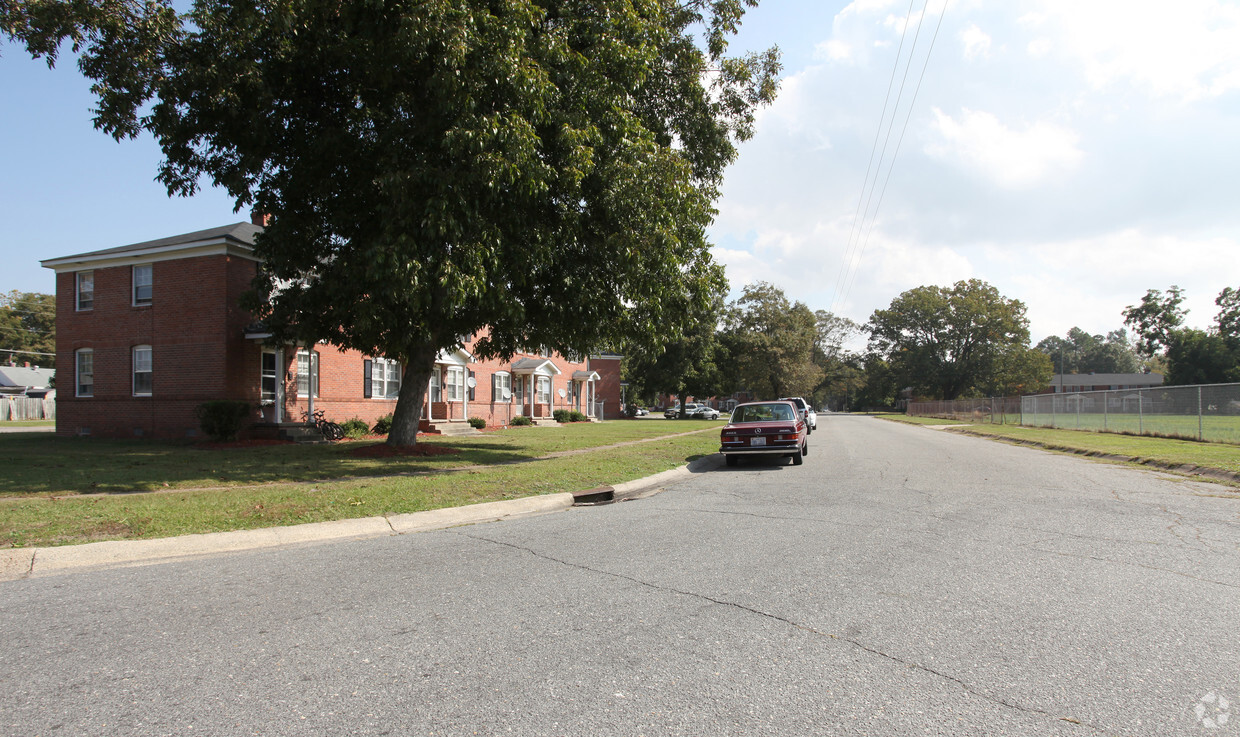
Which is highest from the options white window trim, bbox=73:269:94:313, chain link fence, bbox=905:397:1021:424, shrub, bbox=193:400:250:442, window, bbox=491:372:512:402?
white window trim, bbox=73:269:94:313

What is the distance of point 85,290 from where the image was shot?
23469 millimetres

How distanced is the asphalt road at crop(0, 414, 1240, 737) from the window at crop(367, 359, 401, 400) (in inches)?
771

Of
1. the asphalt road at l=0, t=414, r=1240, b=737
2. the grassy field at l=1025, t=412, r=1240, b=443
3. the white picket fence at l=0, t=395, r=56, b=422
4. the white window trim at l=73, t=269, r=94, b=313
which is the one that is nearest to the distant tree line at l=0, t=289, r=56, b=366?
the white picket fence at l=0, t=395, r=56, b=422

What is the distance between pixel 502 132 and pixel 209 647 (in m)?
9.34

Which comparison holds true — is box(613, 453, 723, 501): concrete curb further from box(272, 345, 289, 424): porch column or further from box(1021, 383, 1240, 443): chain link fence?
box(1021, 383, 1240, 443): chain link fence

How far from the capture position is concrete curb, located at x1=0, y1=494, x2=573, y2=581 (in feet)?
20.2

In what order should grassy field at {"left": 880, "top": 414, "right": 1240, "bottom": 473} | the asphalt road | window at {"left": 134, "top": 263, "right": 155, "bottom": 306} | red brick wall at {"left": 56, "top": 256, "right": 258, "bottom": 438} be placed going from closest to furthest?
the asphalt road → grassy field at {"left": 880, "top": 414, "right": 1240, "bottom": 473} → red brick wall at {"left": 56, "top": 256, "right": 258, "bottom": 438} → window at {"left": 134, "top": 263, "right": 155, "bottom": 306}

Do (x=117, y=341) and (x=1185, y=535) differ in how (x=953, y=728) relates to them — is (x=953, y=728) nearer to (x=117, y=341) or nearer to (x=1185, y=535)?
(x=1185, y=535)

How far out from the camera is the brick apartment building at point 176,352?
2106cm

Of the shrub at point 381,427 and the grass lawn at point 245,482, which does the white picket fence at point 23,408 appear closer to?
the grass lawn at point 245,482

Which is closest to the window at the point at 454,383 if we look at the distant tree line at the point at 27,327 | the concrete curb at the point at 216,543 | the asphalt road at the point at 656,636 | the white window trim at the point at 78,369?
the white window trim at the point at 78,369

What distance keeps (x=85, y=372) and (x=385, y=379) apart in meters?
10.0

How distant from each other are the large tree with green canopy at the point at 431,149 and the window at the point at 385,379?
9.58 metres

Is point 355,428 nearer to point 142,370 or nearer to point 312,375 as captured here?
point 312,375
